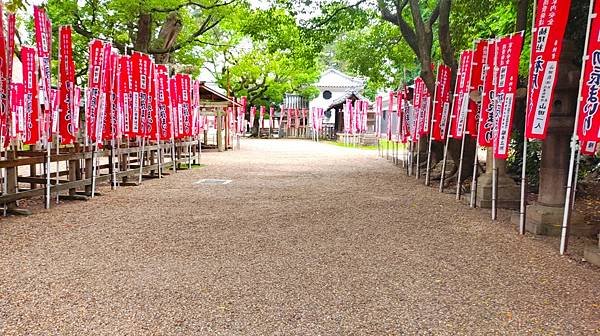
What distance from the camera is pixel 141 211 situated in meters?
7.70

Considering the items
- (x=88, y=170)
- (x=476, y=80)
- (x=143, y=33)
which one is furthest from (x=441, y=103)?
(x=143, y=33)

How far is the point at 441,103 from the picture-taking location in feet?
36.6

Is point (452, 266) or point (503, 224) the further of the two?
point (503, 224)

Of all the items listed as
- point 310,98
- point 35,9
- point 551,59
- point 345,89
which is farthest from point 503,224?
point 345,89

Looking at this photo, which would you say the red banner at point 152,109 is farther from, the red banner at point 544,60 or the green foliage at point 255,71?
the green foliage at point 255,71

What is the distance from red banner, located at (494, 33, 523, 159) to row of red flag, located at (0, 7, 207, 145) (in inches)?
268

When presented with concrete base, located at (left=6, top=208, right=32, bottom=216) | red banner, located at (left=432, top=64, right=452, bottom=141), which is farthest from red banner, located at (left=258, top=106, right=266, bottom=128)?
concrete base, located at (left=6, top=208, right=32, bottom=216)

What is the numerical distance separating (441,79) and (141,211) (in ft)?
23.0

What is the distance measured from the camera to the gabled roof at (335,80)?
50.6 metres

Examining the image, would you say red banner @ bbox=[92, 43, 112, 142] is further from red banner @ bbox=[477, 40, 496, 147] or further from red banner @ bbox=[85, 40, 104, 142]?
red banner @ bbox=[477, 40, 496, 147]

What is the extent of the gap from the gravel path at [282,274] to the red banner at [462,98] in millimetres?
2011

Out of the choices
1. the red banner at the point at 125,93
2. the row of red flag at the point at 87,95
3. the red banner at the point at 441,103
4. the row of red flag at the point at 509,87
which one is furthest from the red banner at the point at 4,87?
the red banner at the point at 441,103

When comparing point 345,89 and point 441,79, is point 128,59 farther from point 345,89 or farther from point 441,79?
point 345,89

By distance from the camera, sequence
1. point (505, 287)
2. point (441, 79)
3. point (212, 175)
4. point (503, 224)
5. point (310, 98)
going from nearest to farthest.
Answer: point (505, 287) < point (503, 224) < point (441, 79) < point (212, 175) < point (310, 98)
